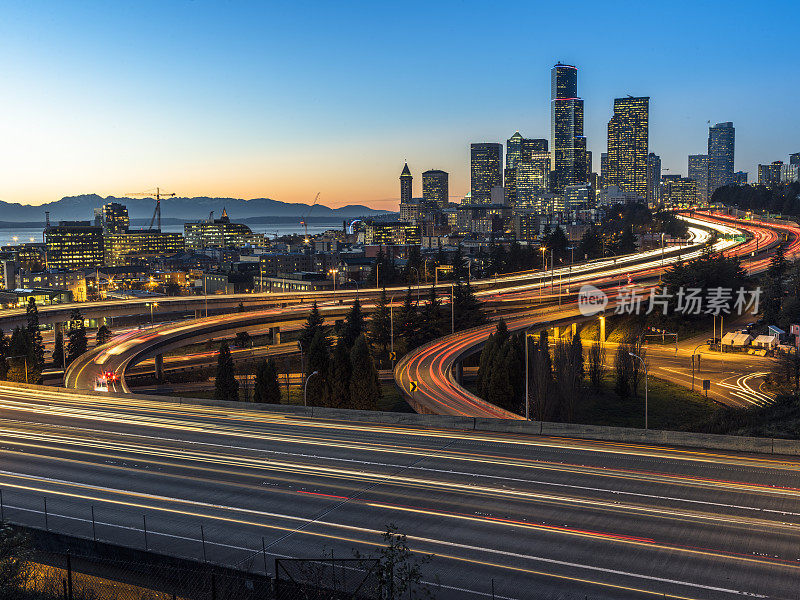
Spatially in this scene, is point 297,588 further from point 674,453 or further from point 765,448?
point 765,448

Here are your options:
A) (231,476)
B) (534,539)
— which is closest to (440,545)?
(534,539)

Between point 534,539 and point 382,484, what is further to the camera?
point 382,484

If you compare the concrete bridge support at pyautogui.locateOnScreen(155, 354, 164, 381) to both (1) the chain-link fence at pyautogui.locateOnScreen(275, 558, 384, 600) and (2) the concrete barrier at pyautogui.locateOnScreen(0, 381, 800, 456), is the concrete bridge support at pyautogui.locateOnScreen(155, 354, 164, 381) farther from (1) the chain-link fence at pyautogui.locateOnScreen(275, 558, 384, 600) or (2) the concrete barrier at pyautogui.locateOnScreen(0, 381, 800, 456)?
(1) the chain-link fence at pyautogui.locateOnScreen(275, 558, 384, 600)

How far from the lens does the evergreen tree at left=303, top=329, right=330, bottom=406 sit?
45844 millimetres

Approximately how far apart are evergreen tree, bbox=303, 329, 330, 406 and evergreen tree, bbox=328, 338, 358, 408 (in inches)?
19.5

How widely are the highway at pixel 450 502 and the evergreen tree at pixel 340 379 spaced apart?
1637cm

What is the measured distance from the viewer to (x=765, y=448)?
23.1 meters

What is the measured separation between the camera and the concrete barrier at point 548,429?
2330cm

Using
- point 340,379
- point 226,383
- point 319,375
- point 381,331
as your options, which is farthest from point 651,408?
point 226,383

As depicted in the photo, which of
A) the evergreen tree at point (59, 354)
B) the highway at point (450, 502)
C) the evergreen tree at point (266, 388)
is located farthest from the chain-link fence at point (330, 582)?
the evergreen tree at point (59, 354)

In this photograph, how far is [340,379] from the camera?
149ft

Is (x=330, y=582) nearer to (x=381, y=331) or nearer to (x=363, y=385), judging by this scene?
(x=363, y=385)

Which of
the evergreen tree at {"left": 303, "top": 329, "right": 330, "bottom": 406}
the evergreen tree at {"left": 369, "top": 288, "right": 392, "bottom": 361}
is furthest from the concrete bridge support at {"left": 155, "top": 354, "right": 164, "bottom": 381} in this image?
the evergreen tree at {"left": 303, "top": 329, "right": 330, "bottom": 406}

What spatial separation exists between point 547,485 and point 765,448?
7.81 m
